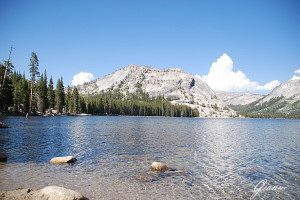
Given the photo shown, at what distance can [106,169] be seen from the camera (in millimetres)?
30938

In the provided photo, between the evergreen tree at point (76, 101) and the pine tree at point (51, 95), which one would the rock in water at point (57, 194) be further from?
the evergreen tree at point (76, 101)

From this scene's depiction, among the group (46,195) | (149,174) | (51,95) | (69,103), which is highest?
(51,95)

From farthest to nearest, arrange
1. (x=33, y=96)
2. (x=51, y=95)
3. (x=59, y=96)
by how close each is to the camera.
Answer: (x=59, y=96) → (x=51, y=95) → (x=33, y=96)

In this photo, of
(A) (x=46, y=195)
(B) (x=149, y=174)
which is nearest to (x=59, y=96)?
(B) (x=149, y=174)

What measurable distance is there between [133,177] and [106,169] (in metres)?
4.42

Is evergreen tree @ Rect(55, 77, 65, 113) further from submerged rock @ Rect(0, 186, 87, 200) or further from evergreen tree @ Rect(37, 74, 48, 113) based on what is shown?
submerged rock @ Rect(0, 186, 87, 200)

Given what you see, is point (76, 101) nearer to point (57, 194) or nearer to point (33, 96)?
point (33, 96)

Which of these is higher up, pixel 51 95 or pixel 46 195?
Result: pixel 51 95

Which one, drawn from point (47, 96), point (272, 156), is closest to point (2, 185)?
point (272, 156)

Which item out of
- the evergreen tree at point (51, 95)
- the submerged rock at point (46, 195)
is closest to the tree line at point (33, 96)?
the evergreen tree at point (51, 95)

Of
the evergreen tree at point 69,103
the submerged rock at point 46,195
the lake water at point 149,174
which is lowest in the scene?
the lake water at point 149,174

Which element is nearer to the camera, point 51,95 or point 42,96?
point 42,96

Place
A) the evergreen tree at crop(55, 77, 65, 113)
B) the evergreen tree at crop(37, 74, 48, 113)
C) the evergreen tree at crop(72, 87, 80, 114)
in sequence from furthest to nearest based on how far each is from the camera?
the evergreen tree at crop(72, 87, 80, 114) < the evergreen tree at crop(55, 77, 65, 113) < the evergreen tree at crop(37, 74, 48, 113)

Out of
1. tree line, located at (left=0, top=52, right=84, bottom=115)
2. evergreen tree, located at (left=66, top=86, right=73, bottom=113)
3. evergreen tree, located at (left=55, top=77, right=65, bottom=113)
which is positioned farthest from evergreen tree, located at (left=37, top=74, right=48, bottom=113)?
evergreen tree, located at (left=66, top=86, right=73, bottom=113)
